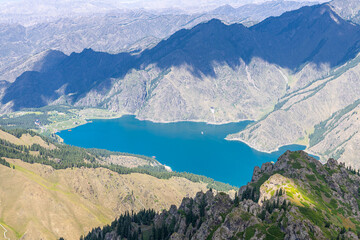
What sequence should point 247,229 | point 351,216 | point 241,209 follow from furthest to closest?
point 351,216 < point 241,209 < point 247,229

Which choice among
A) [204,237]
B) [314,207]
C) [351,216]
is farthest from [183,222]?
[351,216]

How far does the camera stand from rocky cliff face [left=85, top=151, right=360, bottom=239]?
115 metres

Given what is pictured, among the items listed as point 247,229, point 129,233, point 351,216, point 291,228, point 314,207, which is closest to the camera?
point 291,228

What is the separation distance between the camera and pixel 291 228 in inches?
4237

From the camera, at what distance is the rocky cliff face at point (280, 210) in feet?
379

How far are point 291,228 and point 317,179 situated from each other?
83.9m

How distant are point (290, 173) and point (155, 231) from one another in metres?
68.7

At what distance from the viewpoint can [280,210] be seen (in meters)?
130

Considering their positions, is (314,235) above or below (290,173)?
below

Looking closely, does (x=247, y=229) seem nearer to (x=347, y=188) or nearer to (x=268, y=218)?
(x=268, y=218)

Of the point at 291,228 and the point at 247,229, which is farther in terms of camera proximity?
the point at 247,229

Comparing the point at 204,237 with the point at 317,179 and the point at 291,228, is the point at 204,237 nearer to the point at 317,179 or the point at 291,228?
the point at 291,228

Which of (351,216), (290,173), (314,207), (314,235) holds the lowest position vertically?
(314,235)

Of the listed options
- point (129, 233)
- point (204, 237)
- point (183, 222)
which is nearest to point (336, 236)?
point (204, 237)
